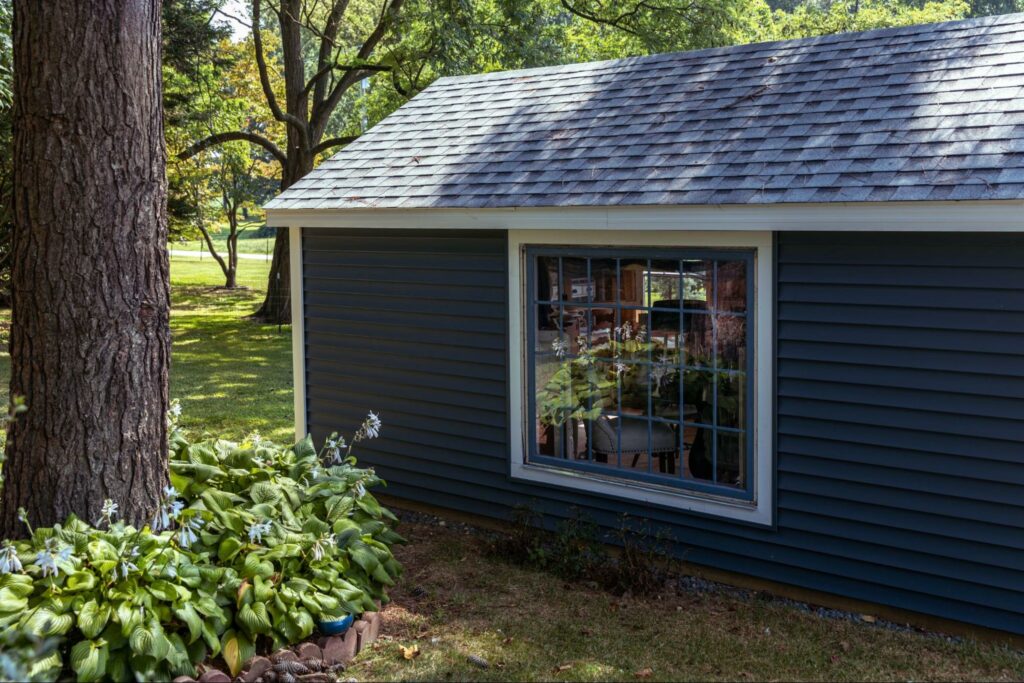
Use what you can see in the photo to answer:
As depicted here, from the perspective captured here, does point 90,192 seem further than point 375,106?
No

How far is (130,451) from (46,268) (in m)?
1.02

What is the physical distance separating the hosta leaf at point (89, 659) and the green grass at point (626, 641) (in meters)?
1.26

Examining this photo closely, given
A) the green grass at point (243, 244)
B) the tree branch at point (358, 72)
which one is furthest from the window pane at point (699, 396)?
the green grass at point (243, 244)

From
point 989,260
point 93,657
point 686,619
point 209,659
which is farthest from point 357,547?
point 989,260

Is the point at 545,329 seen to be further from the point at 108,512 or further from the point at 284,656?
the point at 108,512

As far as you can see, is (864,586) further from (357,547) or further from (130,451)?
(130,451)

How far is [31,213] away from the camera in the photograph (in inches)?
204

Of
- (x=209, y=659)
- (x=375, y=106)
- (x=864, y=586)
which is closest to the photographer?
(x=209, y=659)

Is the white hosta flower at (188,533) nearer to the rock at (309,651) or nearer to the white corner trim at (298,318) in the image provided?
the rock at (309,651)

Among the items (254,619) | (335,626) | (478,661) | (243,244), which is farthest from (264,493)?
(243,244)

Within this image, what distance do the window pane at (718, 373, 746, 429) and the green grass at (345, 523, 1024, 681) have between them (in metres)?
1.11

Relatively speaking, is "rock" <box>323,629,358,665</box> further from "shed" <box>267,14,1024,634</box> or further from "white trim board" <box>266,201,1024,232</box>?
"white trim board" <box>266,201,1024,232</box>

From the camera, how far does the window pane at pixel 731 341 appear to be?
21.1 ft

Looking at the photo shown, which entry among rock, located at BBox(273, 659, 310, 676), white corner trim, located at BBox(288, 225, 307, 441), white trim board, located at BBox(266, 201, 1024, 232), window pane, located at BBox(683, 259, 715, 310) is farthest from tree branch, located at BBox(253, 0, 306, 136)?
rock, located at BBox(273, 659, 310, 676)
